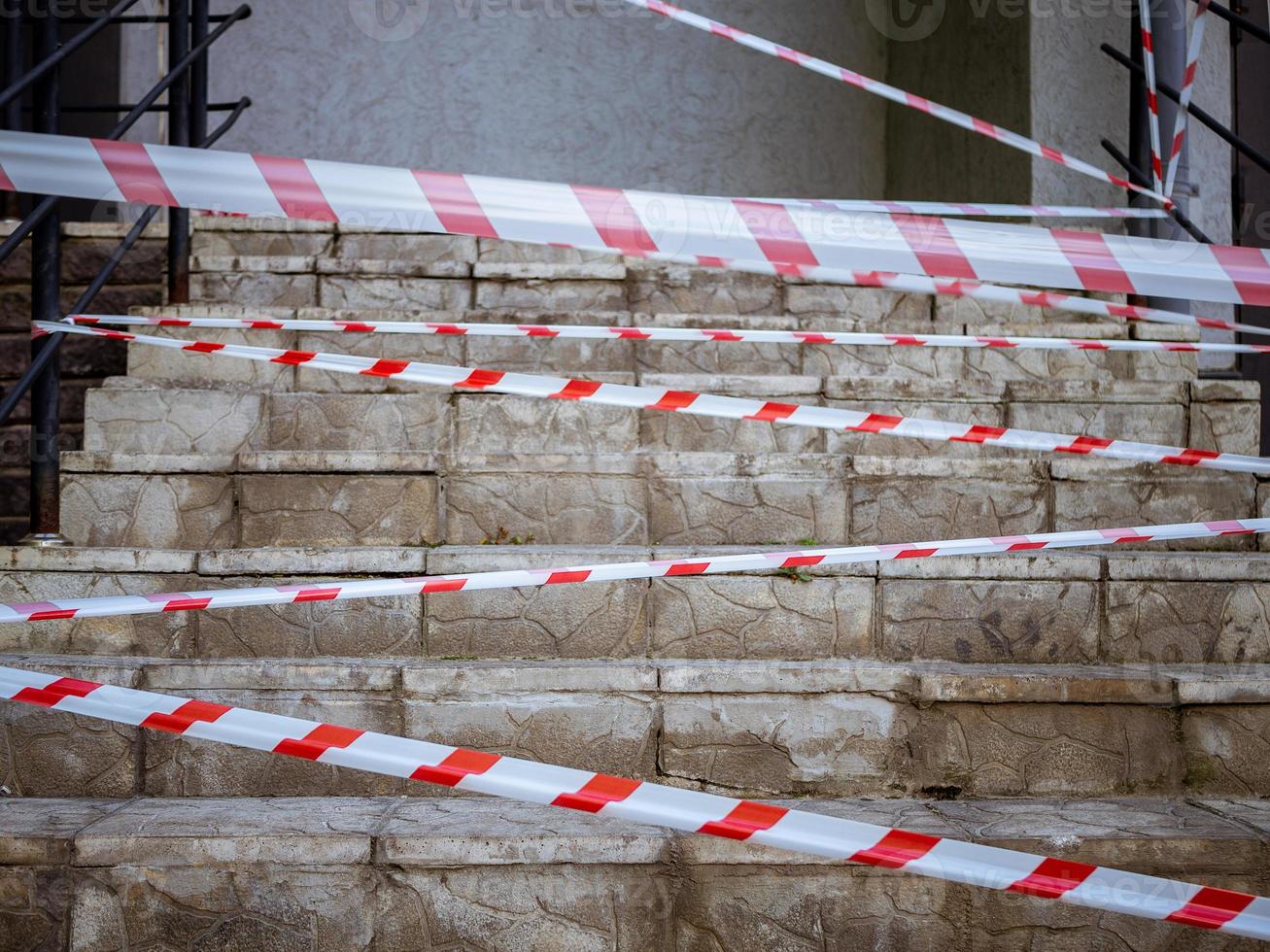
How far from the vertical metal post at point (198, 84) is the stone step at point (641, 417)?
1.19 meters

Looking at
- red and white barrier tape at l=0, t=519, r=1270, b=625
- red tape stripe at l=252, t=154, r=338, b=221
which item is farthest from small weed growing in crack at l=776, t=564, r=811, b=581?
red tape stripe at l=252, t=154, r=338, b=221

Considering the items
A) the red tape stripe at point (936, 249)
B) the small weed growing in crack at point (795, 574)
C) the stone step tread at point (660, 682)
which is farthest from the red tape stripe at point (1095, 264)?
the small weed growing in crack at point (795, 574)

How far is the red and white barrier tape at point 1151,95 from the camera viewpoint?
3834 millimetres

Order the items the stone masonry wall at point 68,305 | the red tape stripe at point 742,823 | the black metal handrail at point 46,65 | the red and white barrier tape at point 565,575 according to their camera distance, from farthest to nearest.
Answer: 1. the stone masonry wall at point 68,305
2. the black metal handrail at point 46,65
3. the red and white barrier tape at point 565,575
4. the red tape stripe at point 742,823

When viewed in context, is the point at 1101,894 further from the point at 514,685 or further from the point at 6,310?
the point at 6,310

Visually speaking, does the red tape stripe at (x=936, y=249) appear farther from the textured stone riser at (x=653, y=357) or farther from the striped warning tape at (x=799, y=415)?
the textured stone riser at (x=653, y=357)

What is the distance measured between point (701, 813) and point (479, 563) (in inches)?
40.6

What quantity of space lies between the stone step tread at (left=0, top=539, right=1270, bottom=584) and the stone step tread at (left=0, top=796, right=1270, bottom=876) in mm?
574

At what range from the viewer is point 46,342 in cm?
247

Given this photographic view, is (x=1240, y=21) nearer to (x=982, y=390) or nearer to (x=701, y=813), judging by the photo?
(x=982, y=390)

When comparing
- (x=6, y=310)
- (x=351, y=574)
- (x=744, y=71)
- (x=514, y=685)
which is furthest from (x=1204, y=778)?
(x=744, y=71)

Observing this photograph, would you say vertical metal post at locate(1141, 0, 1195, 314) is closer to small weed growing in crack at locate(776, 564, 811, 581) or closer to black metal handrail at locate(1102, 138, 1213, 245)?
black metal handrail at locate(1102, 138, 1213, 245)

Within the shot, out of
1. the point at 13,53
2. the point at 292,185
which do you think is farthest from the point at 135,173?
the point at 13,53

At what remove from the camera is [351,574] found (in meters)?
2.33
